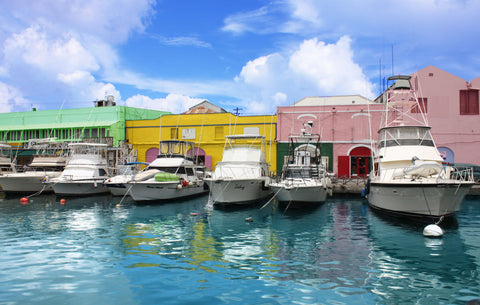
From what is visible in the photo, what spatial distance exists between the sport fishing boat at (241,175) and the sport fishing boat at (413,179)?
6.27 metres

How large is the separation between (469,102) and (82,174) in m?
32.9

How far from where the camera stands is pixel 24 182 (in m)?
26.1

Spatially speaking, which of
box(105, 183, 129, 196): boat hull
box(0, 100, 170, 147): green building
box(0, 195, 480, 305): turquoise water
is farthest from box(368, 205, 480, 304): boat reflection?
box(0, 100, 170, 147): green building

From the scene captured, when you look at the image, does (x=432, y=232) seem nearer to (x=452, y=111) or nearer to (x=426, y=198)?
(x=426, y=198)

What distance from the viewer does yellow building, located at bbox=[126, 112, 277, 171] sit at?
33375 mm

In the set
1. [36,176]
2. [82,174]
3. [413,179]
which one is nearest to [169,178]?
[82,174]

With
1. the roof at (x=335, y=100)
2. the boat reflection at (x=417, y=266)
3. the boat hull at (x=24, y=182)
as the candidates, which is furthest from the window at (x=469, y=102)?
the boat hull at (x=24, y=182)

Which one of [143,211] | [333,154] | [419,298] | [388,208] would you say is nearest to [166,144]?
[143,211]

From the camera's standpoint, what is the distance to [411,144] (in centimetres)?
1711

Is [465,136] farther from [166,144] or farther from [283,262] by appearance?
[283,262]

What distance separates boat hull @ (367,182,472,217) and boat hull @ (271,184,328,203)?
375 cm

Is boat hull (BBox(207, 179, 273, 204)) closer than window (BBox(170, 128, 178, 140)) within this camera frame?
Yes

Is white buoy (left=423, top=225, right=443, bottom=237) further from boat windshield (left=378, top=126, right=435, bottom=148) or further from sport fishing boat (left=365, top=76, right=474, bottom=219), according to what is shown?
boat windshield (left=378, top=126, right=435, bottom=148)

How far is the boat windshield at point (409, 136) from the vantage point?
675 inches
